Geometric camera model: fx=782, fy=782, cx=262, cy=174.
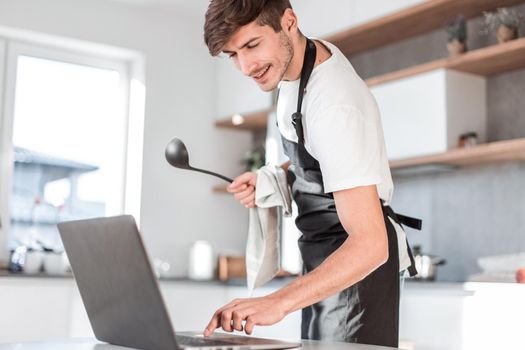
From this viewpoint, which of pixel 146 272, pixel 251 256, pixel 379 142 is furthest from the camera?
pixel 251 256

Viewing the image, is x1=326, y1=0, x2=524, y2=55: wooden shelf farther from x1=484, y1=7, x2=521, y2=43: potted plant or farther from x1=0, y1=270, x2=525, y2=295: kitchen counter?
x1=0, y1=270, x2=525, y2=295: kitchen counter

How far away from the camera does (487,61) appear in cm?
351

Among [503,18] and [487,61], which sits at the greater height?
[503,18]

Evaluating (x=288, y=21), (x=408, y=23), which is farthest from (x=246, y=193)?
(x=408, y=23)

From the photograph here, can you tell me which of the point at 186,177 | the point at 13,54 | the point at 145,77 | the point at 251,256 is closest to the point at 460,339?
the point at 251,256

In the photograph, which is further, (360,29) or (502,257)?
(360,29)

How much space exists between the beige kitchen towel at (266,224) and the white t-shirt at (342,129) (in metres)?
0.15

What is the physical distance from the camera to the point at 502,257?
11.0 ft

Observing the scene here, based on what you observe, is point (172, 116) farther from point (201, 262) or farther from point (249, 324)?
point (249, 324)

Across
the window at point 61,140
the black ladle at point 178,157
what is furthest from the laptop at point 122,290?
the window at point 61,140

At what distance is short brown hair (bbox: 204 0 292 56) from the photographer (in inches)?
69.4

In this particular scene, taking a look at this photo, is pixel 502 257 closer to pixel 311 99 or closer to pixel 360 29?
pixel 360 29

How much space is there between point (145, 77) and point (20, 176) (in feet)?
3.11

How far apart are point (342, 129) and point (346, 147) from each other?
41 millimetres
